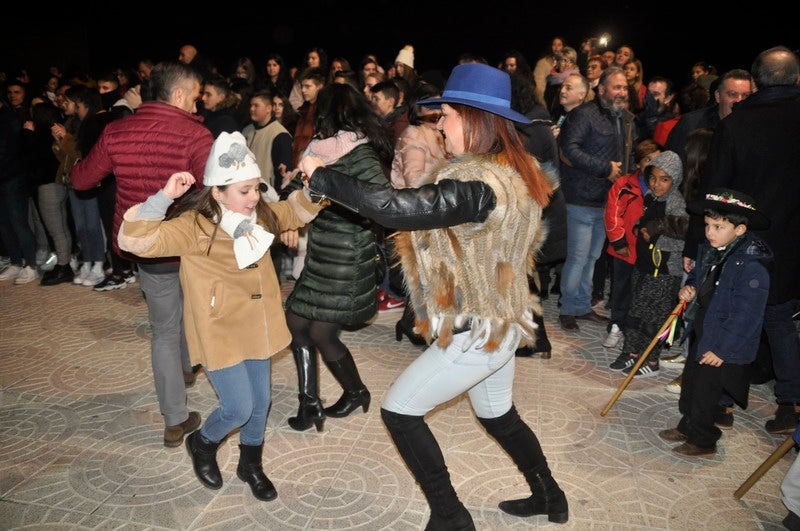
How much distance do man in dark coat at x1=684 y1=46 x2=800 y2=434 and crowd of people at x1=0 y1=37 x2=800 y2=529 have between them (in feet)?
0.04

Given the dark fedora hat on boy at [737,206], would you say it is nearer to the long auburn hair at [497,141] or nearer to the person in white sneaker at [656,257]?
the person in white sneaker at [656,257]

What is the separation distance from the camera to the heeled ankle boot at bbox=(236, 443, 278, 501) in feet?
10.4

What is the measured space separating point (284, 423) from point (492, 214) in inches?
91.7

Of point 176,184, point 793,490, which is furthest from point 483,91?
point 793,490

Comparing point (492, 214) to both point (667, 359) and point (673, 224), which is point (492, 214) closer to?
point (673, 224)

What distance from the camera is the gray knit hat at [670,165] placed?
4707 mm

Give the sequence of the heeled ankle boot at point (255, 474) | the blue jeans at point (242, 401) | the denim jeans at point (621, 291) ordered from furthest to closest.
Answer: the denim jeans at point (621, 291)
the heeled ankle boot at point (255, 474)
the blue jeans at point (242, 401)

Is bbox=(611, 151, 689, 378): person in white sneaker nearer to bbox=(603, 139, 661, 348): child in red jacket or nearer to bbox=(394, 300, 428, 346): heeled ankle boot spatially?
bbox=(603, 139, 661, 348): child in red jacket

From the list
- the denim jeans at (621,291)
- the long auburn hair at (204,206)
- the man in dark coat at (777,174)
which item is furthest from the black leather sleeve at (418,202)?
the denim jeans at (621,291)

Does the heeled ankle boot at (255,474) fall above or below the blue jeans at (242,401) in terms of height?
below

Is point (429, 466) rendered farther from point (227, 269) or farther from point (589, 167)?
point (589, 167)

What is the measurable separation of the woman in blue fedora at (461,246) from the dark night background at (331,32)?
12098 millimetres

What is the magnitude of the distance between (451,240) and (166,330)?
2.05m

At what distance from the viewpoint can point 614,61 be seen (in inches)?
369
